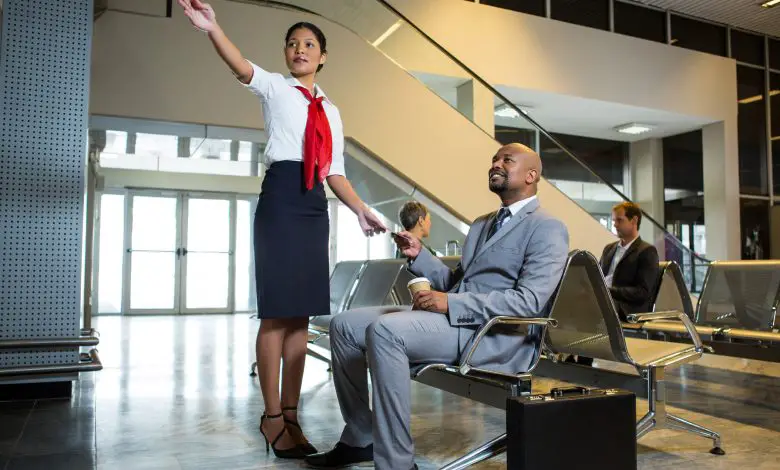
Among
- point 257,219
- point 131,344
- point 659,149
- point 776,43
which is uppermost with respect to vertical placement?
point 776,43

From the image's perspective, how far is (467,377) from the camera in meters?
2.50

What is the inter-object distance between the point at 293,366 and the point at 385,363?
0.66 m

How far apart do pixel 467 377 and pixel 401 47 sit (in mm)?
5721

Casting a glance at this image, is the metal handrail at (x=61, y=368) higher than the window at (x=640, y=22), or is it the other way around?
the window at (x=640, y=22)

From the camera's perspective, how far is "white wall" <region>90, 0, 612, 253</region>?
6605 millimetres

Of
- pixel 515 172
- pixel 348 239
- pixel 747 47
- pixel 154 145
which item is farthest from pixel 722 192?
pixel 515 172

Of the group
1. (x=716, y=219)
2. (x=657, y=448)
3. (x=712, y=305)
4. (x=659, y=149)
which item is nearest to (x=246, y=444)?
(x=657, y=448)

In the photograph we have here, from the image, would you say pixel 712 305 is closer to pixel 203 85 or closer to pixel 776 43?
pixel 203 85

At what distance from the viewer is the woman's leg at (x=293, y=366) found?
109 inches

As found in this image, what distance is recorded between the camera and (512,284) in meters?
2.49

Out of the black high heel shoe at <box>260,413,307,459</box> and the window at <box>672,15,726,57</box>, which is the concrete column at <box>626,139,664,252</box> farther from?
the black high heel shoe at <box>260,413,307,459</box>

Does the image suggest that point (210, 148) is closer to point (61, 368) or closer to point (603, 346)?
point (61, 368)

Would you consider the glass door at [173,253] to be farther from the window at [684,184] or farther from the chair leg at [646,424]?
the chair leg at [646,424]

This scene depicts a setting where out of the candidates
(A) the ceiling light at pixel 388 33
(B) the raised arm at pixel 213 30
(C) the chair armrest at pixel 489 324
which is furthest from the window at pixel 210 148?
(C) the chair armrest at pixel 489 324
